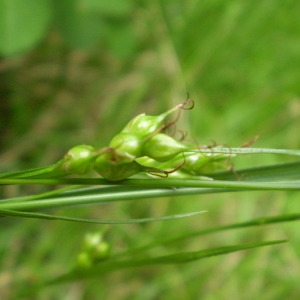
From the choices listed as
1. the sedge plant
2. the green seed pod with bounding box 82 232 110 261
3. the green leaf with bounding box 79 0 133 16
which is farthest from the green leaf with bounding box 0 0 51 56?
the sedge plant

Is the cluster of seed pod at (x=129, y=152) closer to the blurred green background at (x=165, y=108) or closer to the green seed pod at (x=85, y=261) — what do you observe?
the green seed pod at (x=85, y=261)

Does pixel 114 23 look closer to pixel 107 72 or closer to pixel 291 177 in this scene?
pixel 107 72

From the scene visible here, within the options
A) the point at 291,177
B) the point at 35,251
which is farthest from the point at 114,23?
the point at 291,177

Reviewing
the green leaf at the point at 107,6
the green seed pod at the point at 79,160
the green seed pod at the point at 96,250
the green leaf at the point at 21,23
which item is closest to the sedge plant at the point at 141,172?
the green seed pod at the point at 79,160

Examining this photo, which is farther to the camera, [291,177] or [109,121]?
[109,121]

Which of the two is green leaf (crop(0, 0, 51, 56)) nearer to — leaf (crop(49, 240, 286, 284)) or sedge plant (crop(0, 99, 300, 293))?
leaf (crop(49, 240, 286, 284))
